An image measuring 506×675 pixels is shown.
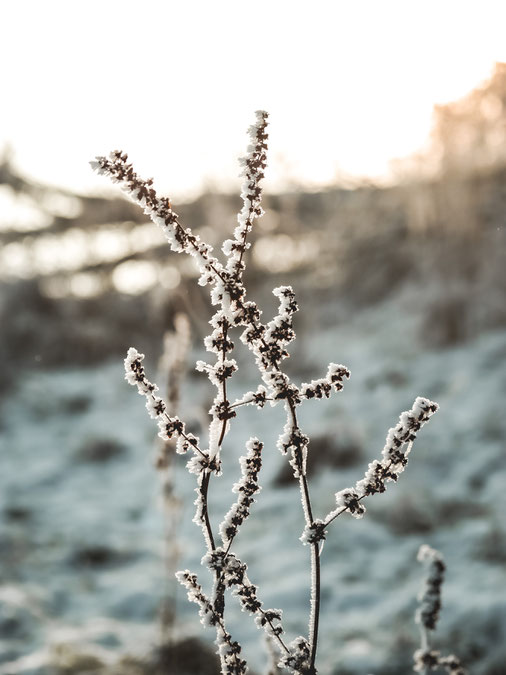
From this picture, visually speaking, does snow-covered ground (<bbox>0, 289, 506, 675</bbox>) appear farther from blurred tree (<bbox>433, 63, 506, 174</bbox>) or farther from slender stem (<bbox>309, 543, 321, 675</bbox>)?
slender stem (<bbox>309, 543, 321, 675</bbox>)

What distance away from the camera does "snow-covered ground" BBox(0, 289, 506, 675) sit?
382 centimetres

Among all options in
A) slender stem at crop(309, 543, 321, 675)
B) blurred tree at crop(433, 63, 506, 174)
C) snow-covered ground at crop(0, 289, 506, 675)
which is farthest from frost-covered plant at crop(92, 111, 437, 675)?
blurred tree at crop(433, 63, 506, 174)

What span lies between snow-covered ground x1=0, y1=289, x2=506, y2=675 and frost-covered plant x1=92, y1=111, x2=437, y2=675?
242 cm

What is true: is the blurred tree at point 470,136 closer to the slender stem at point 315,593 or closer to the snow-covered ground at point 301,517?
the snow-covered ground at point 301,517

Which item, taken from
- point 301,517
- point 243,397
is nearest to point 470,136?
point 301,517

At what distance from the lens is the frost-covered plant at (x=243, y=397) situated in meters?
1.29

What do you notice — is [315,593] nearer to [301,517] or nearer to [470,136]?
[301,517]

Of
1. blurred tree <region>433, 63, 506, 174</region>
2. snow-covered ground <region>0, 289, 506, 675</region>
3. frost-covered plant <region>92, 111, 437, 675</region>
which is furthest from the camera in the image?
blurred tree <region>433, 63, 506, 174</region>

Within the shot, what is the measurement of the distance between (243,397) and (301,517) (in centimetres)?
452

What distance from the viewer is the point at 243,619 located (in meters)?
4.07

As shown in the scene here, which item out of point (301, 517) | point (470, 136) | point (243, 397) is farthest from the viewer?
point (470, 136)

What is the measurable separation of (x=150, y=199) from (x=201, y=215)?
11520 millimetres

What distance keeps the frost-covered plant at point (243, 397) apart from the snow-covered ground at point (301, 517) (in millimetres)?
2424

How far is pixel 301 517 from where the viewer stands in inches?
219
